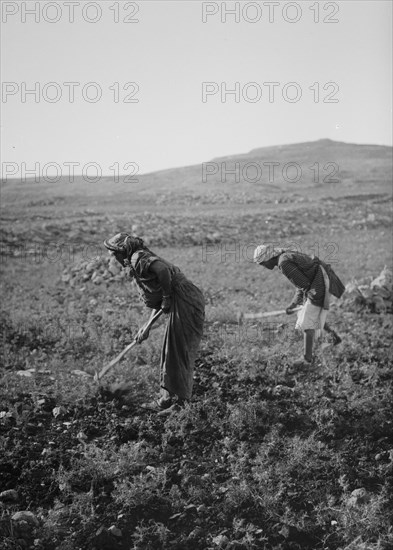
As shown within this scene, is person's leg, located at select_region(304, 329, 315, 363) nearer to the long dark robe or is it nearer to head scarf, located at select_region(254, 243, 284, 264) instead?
head scarf, located at select_region(254, 243, 284, 264)

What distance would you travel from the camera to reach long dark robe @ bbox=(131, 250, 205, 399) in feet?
14.5

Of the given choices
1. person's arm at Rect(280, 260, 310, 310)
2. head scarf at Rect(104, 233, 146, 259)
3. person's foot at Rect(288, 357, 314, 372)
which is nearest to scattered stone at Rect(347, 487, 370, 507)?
person's foot at Rect(288, 357, 314, 372)

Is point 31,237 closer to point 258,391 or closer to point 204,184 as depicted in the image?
point 258,391

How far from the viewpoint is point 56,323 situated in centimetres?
694

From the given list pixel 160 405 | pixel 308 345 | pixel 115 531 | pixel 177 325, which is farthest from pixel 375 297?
pixel 115 531

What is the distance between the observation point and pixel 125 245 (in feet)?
14.7

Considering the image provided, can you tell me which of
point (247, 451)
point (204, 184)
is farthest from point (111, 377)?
point (204, 184)

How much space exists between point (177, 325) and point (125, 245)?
94cm

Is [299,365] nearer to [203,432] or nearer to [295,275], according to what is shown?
[295,275]

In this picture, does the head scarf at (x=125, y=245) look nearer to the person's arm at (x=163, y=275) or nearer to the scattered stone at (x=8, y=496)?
the person's arm at (x=163, y=275)

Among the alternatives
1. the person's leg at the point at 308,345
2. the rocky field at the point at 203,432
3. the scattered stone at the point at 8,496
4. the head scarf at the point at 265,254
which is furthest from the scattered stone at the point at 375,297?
the scattered stone at the point at 8,496

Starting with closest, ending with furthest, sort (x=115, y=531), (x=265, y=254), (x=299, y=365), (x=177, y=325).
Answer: (x=115, y=531) < (x=177, y=325) < (x=265, y=254) < (x=299, y=365)

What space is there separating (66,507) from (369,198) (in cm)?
2626

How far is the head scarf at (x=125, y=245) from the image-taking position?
447 cm
